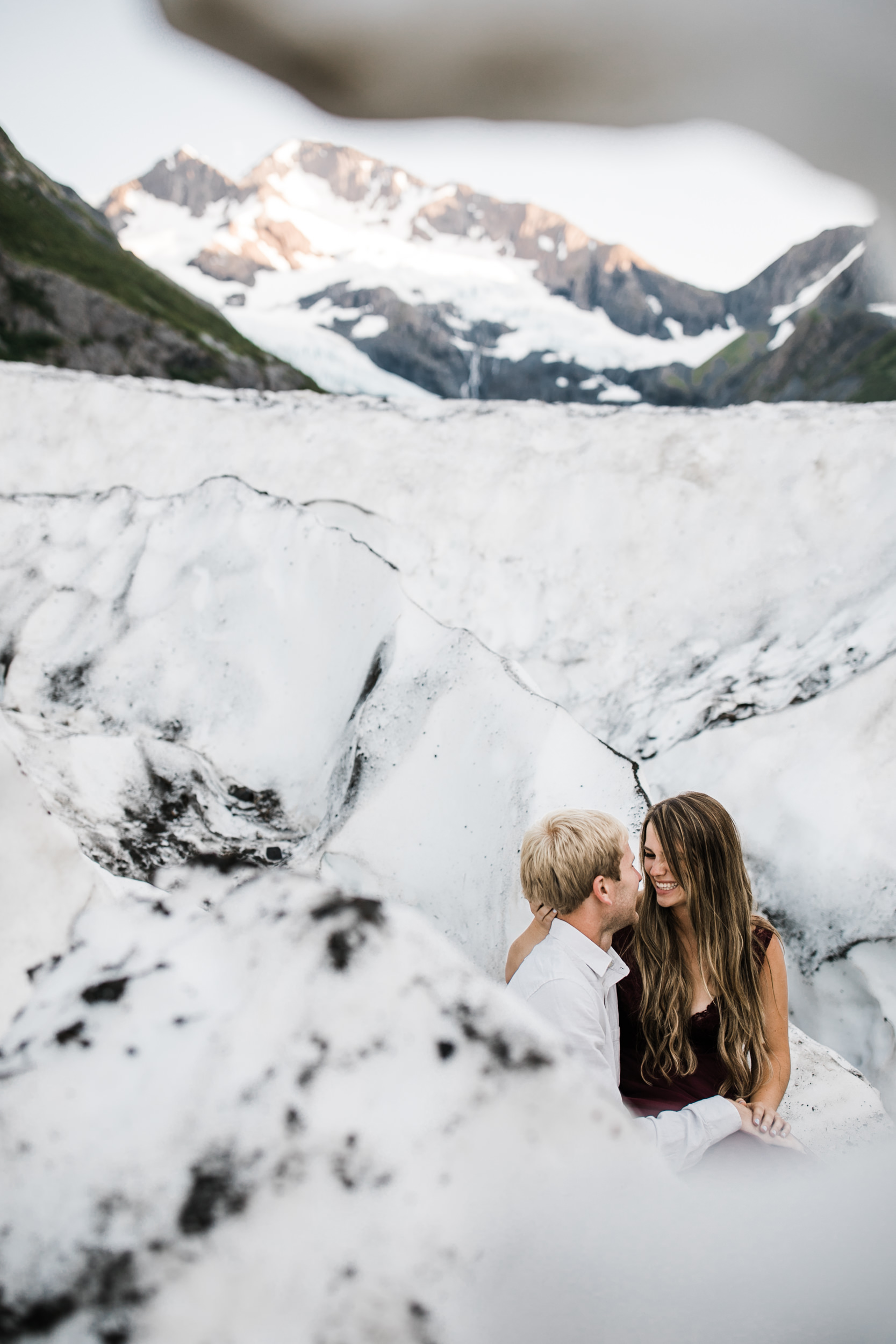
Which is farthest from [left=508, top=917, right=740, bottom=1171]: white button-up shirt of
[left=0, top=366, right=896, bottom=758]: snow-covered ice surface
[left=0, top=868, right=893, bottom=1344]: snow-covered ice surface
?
[left=0, top=366, right=896, bottom=758]: snow-covered ice surface

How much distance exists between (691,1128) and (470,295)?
13031 cm

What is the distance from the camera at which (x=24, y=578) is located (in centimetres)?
506

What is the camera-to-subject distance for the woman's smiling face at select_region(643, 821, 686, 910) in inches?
90.9

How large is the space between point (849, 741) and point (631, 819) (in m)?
1.58

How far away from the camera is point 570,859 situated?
2.03m

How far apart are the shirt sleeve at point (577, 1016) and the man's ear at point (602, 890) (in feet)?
0.87

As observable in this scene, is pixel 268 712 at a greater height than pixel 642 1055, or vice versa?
pixel 642 1055

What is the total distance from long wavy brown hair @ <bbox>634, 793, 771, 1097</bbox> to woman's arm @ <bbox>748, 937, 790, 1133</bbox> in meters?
0.02

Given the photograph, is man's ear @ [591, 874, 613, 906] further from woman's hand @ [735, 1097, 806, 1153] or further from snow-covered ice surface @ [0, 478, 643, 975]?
snow-covered ice surface @ [0, 478, 643, 975]

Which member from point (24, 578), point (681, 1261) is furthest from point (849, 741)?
point (24, 578)

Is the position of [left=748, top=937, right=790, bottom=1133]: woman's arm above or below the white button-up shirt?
below

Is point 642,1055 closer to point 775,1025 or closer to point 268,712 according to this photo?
point 775,1025

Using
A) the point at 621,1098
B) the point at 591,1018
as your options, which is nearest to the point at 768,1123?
the point at 621,1098

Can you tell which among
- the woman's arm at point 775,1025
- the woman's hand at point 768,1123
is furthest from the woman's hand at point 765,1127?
the woman's arm at point 775,1025
